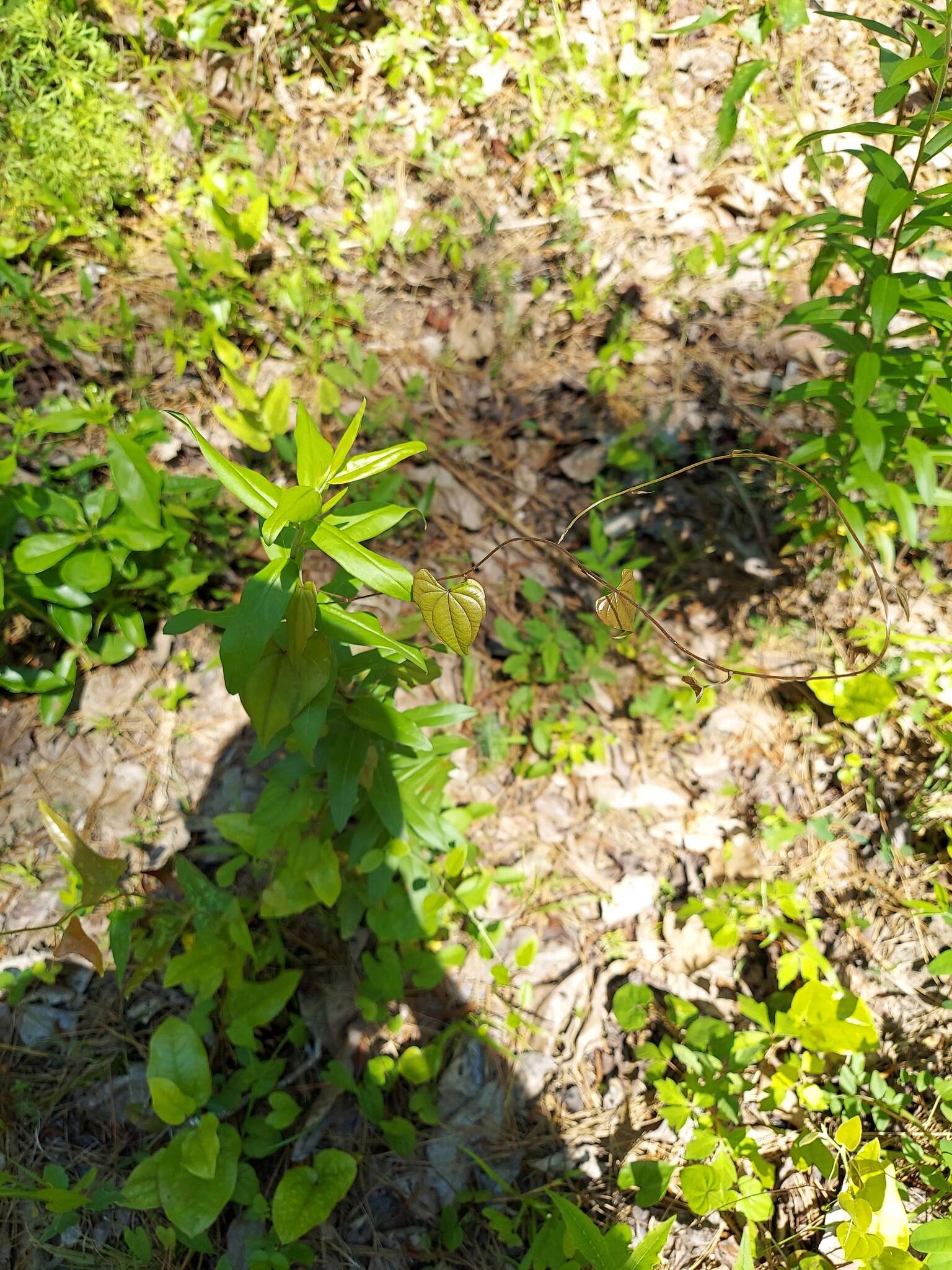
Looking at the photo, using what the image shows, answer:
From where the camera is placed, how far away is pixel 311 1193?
5.59 ft

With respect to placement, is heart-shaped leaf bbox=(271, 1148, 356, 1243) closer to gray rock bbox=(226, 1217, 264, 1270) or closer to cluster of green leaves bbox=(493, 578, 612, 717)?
gray rock bbox=(226, 1217, 264, 1270)

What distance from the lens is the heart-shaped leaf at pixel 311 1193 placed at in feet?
5.41

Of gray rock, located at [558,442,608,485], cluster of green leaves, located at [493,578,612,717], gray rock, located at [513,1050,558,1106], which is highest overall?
gray rock, located at [558,442,608,485]

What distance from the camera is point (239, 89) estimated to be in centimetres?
371

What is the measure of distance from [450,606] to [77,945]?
1192mm

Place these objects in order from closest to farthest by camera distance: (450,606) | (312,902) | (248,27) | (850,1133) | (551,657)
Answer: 1. (450,606)
2. (850,1133)
3. (312,902)
4. (551,657)
5. (248,27)

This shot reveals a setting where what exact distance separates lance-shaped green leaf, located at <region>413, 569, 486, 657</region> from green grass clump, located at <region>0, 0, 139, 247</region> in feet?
10.1

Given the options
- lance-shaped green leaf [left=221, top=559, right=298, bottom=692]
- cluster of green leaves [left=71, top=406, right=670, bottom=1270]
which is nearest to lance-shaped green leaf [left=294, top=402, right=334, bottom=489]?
cluster of green leaves [left=71, top=406, right=670, bottom=1270]

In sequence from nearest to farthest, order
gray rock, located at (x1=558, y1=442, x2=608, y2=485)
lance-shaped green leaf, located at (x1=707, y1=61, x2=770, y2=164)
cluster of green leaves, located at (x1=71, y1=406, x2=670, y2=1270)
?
cluster of green leaves, located at (x1=71, y1=406, x2=670, y2=1270), lance-shaped green leaf, located at (x1=707, y1=61, x2=770, y2=164), gray rock, located at (x1=558, y1=442, x2=608, y2=485)

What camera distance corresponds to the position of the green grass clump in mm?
3223

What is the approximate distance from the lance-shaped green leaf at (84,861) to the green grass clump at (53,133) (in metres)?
2.74

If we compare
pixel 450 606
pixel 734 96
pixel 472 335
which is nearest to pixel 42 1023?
pixel 450 606

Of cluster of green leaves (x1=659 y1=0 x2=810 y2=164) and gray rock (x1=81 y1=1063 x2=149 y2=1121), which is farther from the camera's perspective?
gray rock (x1=81 y1=1063 x2=149 y2=1121)

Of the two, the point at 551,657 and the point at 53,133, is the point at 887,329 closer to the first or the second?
the point at 551,657
